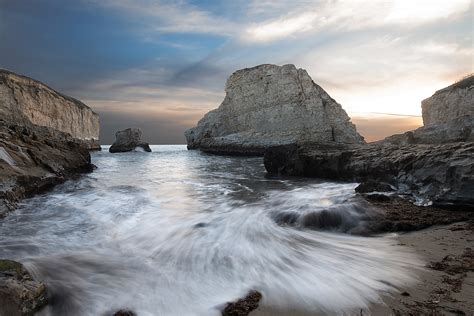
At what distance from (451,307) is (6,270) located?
4065mm

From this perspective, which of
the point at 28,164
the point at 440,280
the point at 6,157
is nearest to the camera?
the point at 440,280

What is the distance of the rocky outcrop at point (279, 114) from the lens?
42.1 m

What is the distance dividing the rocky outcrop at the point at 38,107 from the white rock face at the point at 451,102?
44072 millimetres

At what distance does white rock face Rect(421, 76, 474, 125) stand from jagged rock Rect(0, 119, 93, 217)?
29.5 m

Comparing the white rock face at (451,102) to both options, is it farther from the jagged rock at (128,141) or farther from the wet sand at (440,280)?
the jagged rock at (128,141)

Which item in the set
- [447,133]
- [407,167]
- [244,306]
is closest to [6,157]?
[244,306]

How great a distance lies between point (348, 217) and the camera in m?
6.31

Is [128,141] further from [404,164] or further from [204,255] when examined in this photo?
[204,255]

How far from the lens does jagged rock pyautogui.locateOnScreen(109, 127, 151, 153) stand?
54469mm

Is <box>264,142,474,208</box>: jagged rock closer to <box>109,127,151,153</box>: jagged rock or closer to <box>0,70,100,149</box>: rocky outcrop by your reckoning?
<box>0,70,100,149</box>: rocky outcrop

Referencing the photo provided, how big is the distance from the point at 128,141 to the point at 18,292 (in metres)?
54.3

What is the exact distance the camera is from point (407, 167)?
8391mm

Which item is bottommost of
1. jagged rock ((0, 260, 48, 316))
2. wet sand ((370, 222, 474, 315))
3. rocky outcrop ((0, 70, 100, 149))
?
wet sand ((370, 222, 474, 315))

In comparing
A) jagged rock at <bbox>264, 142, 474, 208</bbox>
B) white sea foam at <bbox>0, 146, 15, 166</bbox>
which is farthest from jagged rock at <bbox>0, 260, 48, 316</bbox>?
jagged rock at <bbox>264, 142, 474, 208</bbox>
